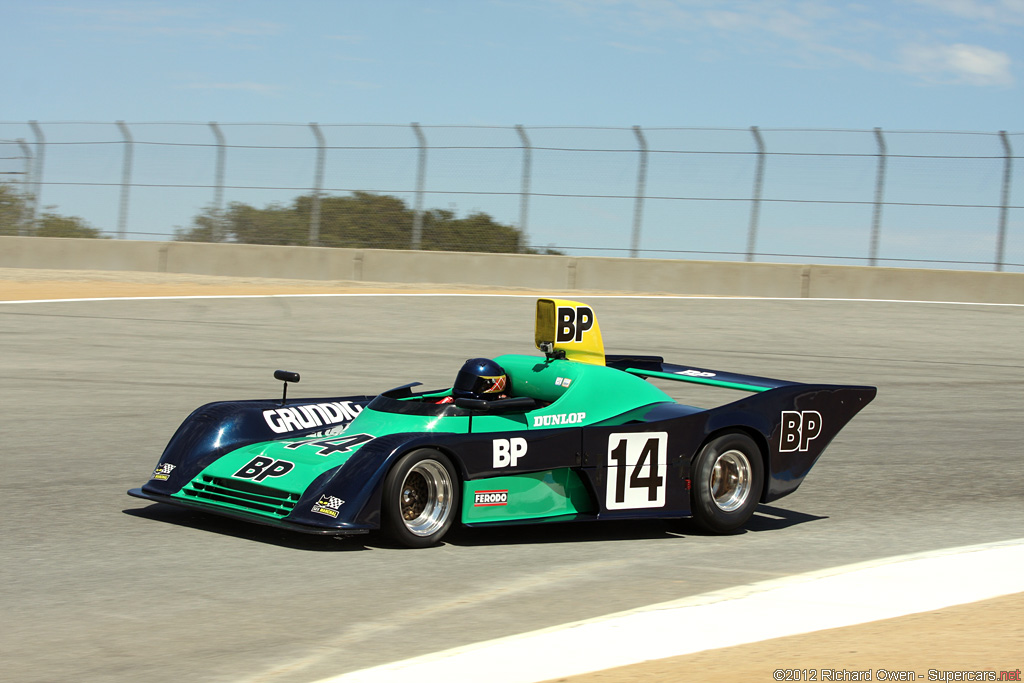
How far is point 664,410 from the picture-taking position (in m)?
7.42

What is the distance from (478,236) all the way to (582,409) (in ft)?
56.6

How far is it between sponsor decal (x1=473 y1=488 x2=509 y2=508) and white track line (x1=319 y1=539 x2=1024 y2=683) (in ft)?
4.63

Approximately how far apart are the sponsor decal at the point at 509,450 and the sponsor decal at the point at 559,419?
299 mm

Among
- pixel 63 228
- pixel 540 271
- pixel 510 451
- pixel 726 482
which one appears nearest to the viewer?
pixel 510 451

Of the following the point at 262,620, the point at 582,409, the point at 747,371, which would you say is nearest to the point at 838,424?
the point at 582,409

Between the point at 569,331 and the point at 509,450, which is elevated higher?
the point at 569,331

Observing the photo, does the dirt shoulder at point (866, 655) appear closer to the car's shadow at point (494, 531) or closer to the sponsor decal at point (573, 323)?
the car's shadow at point (494, 531)

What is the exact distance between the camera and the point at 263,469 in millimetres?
6516

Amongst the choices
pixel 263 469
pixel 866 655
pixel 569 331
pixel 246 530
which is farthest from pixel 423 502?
pixel 866 655

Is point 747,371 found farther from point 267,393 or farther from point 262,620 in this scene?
point 262,620

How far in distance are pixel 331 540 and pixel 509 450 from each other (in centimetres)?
107

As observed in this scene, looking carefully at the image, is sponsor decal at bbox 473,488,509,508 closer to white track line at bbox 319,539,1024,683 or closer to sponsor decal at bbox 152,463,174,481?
white track line at bbox 319,539,1024,683

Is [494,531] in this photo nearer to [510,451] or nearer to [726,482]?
[510,451]

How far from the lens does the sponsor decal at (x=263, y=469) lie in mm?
6449
